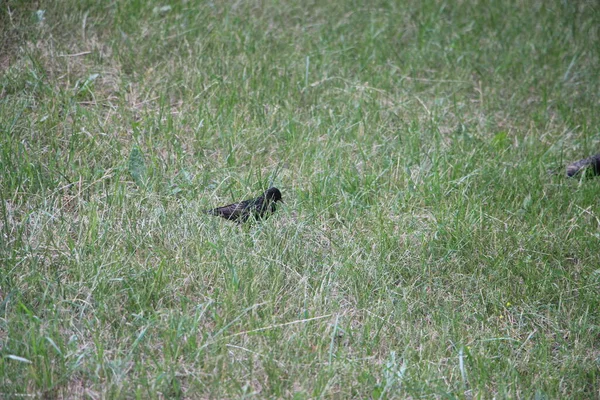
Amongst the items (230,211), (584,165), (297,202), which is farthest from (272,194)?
(584,165)

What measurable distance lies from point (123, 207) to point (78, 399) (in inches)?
55.2

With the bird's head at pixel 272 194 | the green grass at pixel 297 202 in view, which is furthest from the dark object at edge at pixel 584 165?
the bird's head at pixel 272 194

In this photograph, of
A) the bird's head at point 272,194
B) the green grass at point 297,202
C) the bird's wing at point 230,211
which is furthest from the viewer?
the bird's head at point 272,194

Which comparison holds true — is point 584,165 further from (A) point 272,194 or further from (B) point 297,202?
(A) point 272,194

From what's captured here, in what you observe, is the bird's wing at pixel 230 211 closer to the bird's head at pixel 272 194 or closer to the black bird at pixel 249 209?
the black bird at pixel 249 209

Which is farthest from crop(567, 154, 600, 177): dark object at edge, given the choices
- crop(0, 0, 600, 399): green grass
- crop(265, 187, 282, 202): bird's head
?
crop(265, 187, 282, 202): bird's head

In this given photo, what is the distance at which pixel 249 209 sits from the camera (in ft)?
13.8

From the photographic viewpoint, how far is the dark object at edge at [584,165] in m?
5.18

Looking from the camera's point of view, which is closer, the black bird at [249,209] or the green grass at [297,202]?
the green grass at [297,202]

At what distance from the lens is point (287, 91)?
5633mm

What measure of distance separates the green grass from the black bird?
90mm

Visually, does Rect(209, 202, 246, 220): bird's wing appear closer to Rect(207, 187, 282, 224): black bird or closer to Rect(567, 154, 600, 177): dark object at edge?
Rect(207, 187, 282, 224): black bird

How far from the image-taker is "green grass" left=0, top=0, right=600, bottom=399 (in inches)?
126

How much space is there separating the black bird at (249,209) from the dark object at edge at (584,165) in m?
2.43
